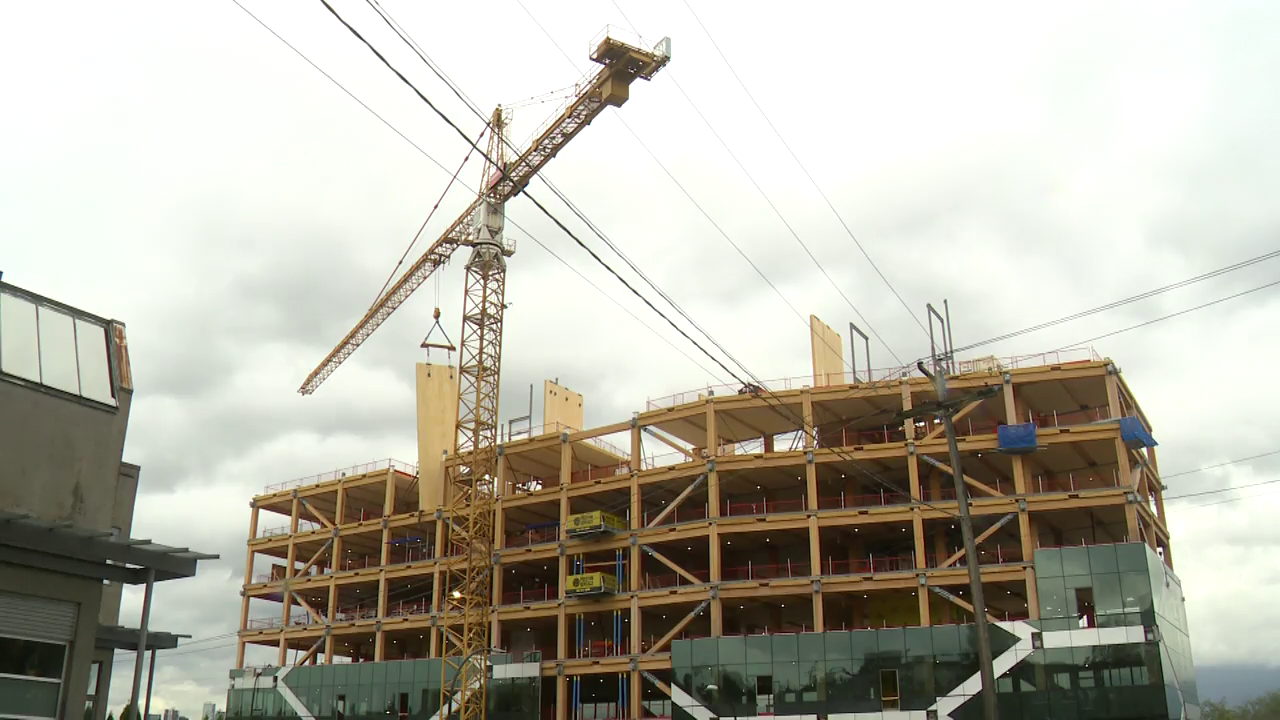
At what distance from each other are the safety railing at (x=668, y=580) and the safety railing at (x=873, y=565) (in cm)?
931

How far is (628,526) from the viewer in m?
82.1

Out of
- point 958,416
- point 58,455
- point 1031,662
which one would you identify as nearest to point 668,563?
point 958,416

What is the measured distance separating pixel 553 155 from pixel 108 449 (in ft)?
192

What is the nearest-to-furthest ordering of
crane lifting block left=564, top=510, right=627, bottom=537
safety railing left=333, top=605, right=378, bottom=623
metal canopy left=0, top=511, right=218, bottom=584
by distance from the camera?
metal canopy left=0, top=511, right=218, bottom=584
crane lifting block left=564, top=510, right=627, bottom=537
safety railing left=333, top=605, right=378, bottom=623

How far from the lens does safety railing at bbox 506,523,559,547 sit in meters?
88.9

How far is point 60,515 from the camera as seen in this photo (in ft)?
81.7

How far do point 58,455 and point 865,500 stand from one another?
61.1 meters

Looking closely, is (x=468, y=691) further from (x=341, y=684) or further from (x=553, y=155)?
(x=553, y=155)

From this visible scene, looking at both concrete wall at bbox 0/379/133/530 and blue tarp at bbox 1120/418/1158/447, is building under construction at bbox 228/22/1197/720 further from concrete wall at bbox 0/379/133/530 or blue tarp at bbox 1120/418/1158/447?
concrete wall at bbox 0/379/133/530

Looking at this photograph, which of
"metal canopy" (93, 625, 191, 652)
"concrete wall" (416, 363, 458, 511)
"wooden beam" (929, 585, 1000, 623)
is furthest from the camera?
"concrete wall" (416, 363, 458, 511)

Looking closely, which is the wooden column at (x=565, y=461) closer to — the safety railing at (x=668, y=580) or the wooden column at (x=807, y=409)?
the safety railing at (x=668, y=580)

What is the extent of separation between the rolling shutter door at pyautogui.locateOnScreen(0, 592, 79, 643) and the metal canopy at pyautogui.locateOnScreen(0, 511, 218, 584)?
738mm

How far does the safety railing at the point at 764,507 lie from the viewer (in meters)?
79.5

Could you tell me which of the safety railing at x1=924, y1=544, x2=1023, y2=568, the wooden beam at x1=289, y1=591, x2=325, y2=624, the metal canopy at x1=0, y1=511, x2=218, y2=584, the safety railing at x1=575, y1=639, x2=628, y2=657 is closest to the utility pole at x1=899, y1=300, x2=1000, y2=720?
the metal canopy at x1=0, y1=511, x2=218, y2=584
